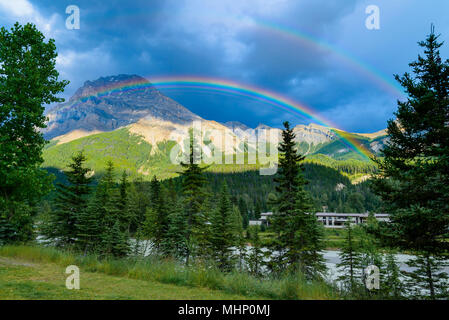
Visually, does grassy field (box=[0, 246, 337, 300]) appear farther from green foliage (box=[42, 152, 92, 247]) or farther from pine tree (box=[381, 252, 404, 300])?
green foliage (box=[42, 152, 92, 247])

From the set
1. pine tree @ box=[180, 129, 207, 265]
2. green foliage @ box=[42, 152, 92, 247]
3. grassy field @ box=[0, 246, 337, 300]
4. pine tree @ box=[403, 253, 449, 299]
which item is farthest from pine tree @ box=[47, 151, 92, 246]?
pine tree @ box=[403, 253, 449, 299]

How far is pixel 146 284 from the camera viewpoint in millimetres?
6336

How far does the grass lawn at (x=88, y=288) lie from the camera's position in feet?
16.7

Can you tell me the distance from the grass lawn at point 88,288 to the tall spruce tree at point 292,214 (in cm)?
1592

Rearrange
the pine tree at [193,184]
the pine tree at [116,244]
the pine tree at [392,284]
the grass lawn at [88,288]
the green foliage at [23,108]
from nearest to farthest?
the grass lawn at [88,288], the pine tree at [392,284], the green foliage at [23,108], the pine tree at [116,244], the pine tree at [193,184]

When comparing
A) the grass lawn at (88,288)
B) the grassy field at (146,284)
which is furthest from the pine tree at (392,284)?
the grass lawn at (88,288)

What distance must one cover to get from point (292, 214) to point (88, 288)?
61.1 ft

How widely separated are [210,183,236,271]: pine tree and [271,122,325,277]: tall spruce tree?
5372 millimetres

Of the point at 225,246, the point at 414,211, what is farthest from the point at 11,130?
the point at 225,246

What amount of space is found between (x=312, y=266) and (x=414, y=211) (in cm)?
1336

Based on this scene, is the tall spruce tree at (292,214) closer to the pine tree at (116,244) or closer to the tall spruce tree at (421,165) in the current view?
the tall spruce tree at (421,165)

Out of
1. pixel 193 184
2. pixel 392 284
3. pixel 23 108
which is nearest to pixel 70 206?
pixel 193 184
